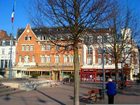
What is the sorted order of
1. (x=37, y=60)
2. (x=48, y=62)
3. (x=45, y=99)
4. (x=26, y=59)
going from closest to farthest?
(x=45, y=99), (x=48, y=62), (x=37, y=60), (x=26, y=59)

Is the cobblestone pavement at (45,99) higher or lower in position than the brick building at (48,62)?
lower

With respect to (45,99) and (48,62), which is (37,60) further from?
(45,99)

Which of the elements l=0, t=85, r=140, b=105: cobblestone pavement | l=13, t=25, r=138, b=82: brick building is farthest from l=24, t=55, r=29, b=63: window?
l=0, t=85, r=140, b=105: cobblestone pavement

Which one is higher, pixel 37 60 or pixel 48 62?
pixel 37 60

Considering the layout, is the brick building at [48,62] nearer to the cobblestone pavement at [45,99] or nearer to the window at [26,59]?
the window at [26,59]

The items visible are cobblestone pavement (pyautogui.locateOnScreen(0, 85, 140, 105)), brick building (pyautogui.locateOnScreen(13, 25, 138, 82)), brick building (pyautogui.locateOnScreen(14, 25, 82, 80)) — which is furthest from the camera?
brick building (pyautogui.locateOnScreen(14, 25, 82, 80))

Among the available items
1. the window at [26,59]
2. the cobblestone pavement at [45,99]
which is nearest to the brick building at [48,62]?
the window at [26,59]

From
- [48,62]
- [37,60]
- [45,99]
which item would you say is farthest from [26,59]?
[45,99]

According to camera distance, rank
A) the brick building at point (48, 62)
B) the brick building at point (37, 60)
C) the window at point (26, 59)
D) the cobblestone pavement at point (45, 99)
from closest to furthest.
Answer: the cobblestone pavement at point (45, 99) < the brick building at point (48, 62) < the brick building at point (37, 60) < the window at point (26, 59)

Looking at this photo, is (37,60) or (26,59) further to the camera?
(26,59)

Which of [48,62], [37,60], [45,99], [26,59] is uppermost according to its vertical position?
[26,59]

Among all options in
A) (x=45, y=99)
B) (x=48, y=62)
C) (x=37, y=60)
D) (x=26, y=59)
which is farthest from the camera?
(x=26, y=59)

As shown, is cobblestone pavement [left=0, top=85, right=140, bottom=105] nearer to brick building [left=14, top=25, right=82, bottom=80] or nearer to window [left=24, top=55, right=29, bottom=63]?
brick building [left=14, top=25, right=82, bottom=80]

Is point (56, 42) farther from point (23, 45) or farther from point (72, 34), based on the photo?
point (23, 45)
